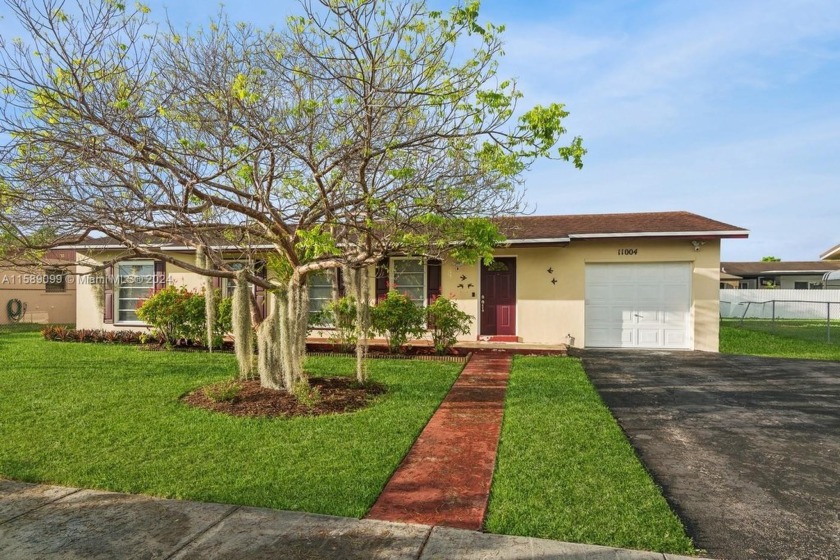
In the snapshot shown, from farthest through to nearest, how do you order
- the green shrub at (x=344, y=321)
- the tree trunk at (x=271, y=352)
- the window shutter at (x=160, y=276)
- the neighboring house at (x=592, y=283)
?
the window shutter at (x=160, y=276) < the neighboring house at (x=592, y=283) < the green shrub at (x=344, y=321) < the tree trunk at (x=271, y=352)

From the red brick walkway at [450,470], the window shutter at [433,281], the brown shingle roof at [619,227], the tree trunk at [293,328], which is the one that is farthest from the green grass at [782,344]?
the tree trunk at [293,328]

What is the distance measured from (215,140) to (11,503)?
420cm

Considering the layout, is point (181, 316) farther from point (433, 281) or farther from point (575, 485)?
point (575, 485)

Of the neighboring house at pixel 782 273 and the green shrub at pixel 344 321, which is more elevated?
the neighboring house at pixel 782 273

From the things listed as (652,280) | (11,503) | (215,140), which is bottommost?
(11,503)

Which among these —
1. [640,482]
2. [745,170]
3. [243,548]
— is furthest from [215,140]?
[745,170]

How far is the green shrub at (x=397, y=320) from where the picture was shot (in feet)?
36.0

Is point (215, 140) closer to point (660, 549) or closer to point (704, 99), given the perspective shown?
point (660, 549)

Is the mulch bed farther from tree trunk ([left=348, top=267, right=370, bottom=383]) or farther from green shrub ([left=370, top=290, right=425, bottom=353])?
green shrub ([left=370, top=290, right=425, bottom=353])

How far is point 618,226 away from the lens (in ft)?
42.5

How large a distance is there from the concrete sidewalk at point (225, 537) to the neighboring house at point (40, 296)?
1918cm

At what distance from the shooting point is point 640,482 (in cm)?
418

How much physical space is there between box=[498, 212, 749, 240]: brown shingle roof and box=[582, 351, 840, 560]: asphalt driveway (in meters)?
3.39

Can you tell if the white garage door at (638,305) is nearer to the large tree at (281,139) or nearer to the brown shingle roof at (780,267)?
the large tree at (281,139)
